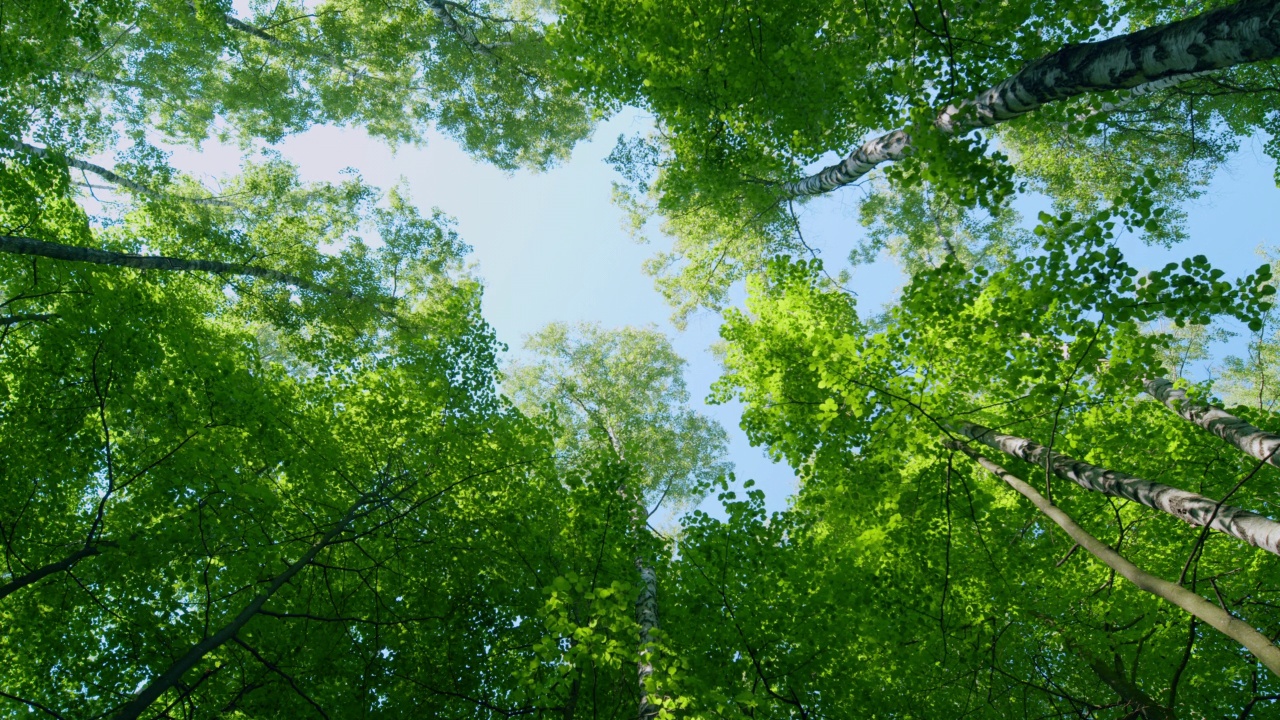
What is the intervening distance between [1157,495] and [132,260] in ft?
36.5

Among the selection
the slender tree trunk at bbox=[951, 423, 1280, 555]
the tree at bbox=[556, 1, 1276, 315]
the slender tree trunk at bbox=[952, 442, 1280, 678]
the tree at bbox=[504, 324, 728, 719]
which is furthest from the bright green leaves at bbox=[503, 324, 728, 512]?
the slender tree trunk at bbox=[952, 442, 1280, 678]

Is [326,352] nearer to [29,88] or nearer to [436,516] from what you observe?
[436,516]

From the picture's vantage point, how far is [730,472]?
5.96 meters

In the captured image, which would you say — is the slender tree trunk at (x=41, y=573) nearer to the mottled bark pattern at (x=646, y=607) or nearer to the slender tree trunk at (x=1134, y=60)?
the mottled bark pattern at (x=646, y=607)

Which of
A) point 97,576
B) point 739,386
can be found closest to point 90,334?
point 97,576

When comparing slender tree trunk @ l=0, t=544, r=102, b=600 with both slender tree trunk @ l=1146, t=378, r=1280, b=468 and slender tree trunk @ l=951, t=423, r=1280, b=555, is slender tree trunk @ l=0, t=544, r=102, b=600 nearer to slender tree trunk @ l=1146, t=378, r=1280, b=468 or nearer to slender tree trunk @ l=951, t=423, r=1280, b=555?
slender tree trunk @ l=951, t=423, r=1280, b=555

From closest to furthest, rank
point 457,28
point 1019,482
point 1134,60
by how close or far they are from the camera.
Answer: point 1134,60 < point 1019,482 < point 457,28

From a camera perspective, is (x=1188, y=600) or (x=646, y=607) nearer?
(x=1188, y=600)

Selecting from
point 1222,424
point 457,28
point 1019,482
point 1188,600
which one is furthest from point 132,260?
point 1222,424

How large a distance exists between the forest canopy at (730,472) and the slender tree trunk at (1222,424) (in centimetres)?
6

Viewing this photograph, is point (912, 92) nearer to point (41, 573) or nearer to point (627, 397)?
point (41, 573)

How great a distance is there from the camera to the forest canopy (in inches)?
158

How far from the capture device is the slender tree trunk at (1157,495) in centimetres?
319

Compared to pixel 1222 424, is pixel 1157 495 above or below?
below
